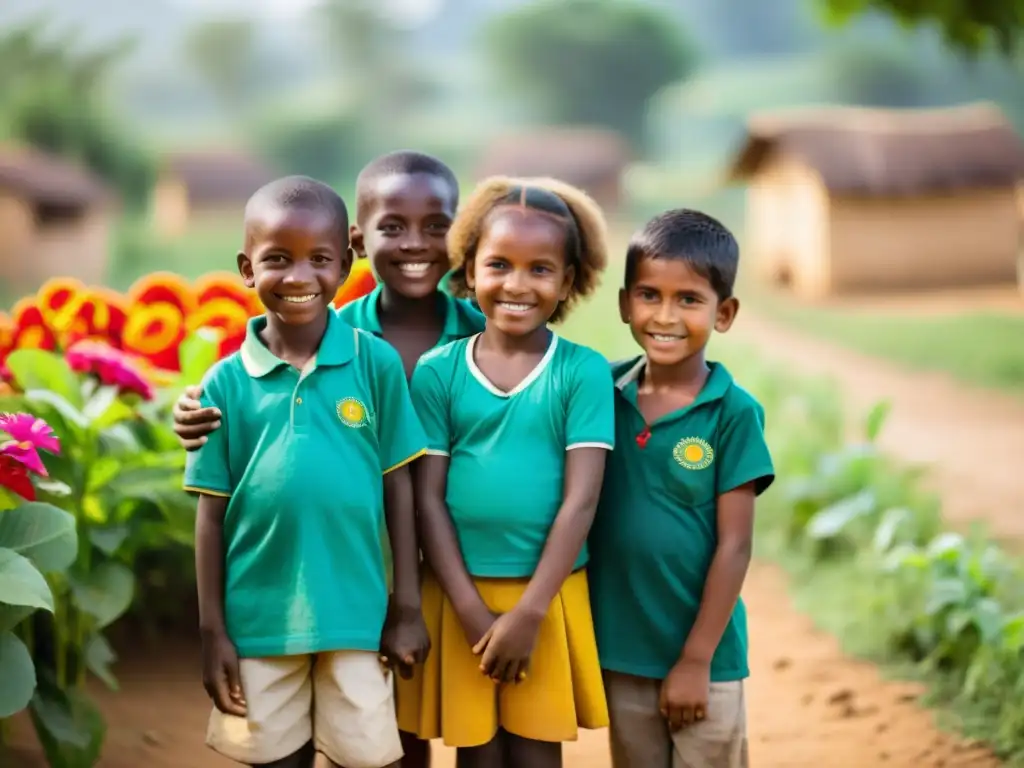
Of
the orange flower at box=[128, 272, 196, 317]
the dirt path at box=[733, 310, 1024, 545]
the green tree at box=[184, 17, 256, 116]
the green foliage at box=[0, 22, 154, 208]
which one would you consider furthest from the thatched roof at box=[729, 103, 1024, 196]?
the green tree at box=[184, 17, 256, 116]

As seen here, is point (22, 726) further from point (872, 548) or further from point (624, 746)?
point (872, 548)

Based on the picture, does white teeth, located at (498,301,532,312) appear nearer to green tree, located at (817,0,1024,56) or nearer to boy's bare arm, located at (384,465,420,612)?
boy's bare arm, located at (384,465,420,612)

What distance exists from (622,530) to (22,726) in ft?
5.77

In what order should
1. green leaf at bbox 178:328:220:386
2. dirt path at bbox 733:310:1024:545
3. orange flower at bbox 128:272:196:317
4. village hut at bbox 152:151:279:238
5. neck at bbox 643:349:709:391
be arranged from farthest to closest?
village hut at bbox 152:151:279:238 < dirt path at bbox 733:310:1024:545 < orange flower at bbox 128:272:196:317 < green leaf at bbox 178:328:220:386 < neck at bbox 643:349:709:391

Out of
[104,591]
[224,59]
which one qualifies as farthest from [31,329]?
[224,59]

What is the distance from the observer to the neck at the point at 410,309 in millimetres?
2625

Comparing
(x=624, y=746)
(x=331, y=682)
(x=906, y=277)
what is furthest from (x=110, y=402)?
(x=906, y=277)

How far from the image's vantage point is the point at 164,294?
404 cm

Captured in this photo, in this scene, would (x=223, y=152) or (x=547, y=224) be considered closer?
(x=547, y=224)

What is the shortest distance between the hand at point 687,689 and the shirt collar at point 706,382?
0.45 metres

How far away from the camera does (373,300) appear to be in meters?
2.65

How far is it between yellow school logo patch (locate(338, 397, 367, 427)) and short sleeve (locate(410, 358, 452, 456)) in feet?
0.40

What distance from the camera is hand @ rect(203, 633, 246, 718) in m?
2.15

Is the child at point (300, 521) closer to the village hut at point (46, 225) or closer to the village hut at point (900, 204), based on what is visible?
the village hut at point (900, 204)
